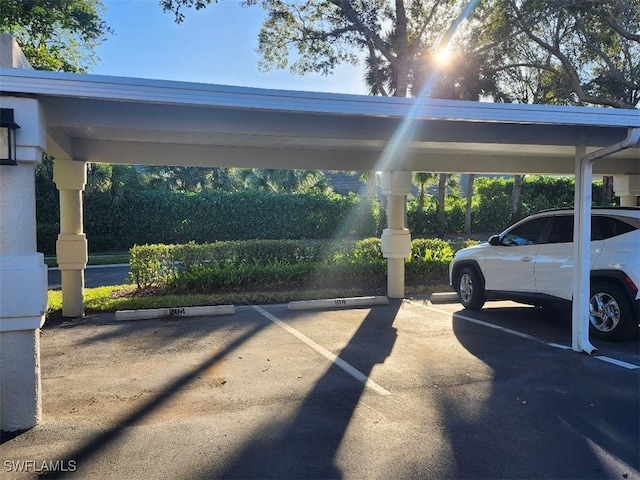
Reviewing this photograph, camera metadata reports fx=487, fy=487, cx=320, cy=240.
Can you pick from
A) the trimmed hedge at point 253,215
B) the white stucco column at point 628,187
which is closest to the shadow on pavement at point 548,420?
the white stucco column at point 628,187

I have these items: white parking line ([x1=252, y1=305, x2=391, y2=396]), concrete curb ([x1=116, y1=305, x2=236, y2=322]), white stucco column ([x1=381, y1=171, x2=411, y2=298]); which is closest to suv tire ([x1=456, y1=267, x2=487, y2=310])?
white stucco column ([x1=381, y1=171, x2=411, y2=298])

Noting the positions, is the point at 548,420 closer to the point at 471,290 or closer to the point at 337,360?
the point at 337,360

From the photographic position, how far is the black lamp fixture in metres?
3.96

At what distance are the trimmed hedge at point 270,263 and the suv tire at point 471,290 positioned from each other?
2851mm

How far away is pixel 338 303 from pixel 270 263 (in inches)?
105

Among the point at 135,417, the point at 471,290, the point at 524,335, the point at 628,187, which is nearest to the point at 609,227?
the point at 524,335

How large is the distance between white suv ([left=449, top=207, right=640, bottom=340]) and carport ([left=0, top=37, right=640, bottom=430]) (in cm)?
70

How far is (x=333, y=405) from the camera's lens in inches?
180

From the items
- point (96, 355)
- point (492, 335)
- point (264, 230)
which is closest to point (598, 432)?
point (492, 335)

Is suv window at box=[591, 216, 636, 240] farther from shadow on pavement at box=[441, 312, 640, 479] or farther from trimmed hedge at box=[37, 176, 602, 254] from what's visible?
trimmed hedge at box=[37, 176, 602, 254]

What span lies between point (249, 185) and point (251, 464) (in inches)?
1137

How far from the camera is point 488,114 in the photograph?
5.43m

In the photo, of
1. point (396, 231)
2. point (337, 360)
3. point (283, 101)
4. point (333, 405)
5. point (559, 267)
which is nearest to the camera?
point (333, 405)

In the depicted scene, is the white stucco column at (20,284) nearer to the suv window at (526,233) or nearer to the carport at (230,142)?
the carport at (230,142)
